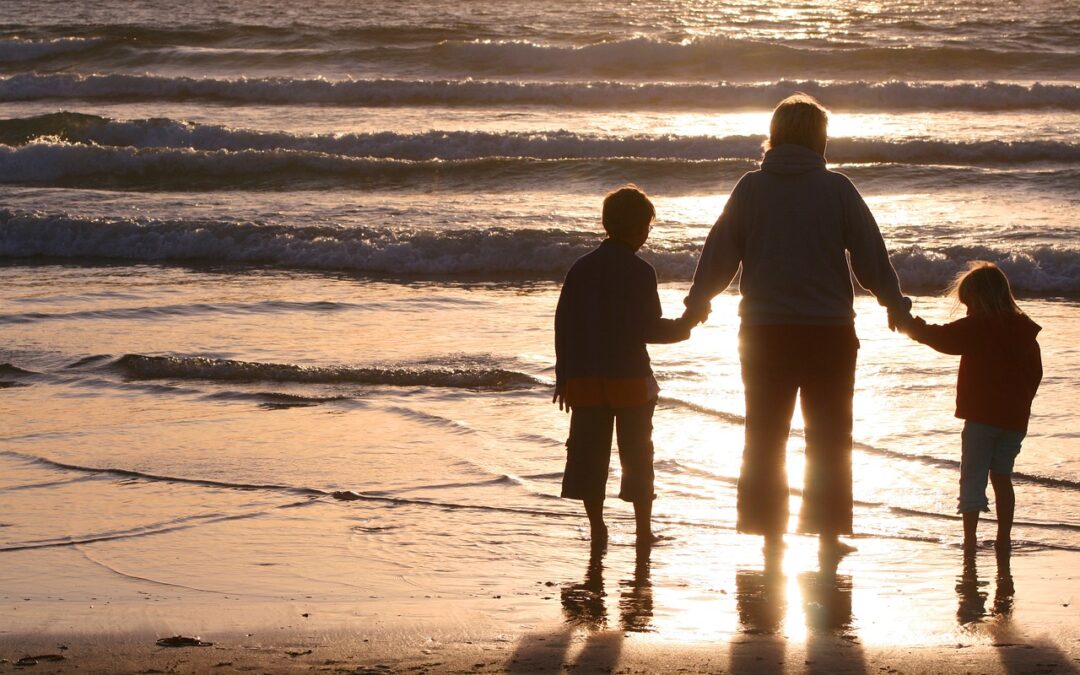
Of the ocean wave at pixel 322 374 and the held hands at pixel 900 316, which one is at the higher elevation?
the held hands at pixel 900 316

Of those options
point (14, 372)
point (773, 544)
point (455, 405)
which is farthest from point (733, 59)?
point (773, 544)

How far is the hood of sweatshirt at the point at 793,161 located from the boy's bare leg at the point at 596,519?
1332 mm

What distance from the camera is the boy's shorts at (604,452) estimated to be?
16.3 ft

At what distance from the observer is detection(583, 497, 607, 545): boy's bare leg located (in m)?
5.00

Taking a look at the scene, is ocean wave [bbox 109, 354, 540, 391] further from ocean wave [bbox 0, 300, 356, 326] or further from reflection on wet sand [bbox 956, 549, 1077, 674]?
reflection on wet sand [bbox 956, 549, 1077, 674]

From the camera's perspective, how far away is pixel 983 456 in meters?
4.99

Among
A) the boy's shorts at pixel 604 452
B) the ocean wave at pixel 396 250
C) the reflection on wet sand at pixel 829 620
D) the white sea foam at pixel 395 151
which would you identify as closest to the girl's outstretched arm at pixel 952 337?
the reflection on wet sand at pixel 829 620

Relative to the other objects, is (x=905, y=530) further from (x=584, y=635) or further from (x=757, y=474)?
(x=584, y=635)

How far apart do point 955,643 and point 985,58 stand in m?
24.9

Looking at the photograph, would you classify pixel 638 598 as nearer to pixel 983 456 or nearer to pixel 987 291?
pixel 983 456

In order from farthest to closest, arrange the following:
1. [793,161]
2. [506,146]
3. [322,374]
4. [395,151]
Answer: [395,151] → [506,146] → [322,374] → [793,161]

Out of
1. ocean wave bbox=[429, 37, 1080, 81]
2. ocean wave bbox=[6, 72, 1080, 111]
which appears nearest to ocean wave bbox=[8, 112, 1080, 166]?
ocean wave bbox=[6, 72, 1080, 111]

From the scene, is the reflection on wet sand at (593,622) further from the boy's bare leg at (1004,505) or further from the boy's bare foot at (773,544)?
the boy's bare leg at (1004,505)

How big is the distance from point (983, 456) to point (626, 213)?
1538mm
